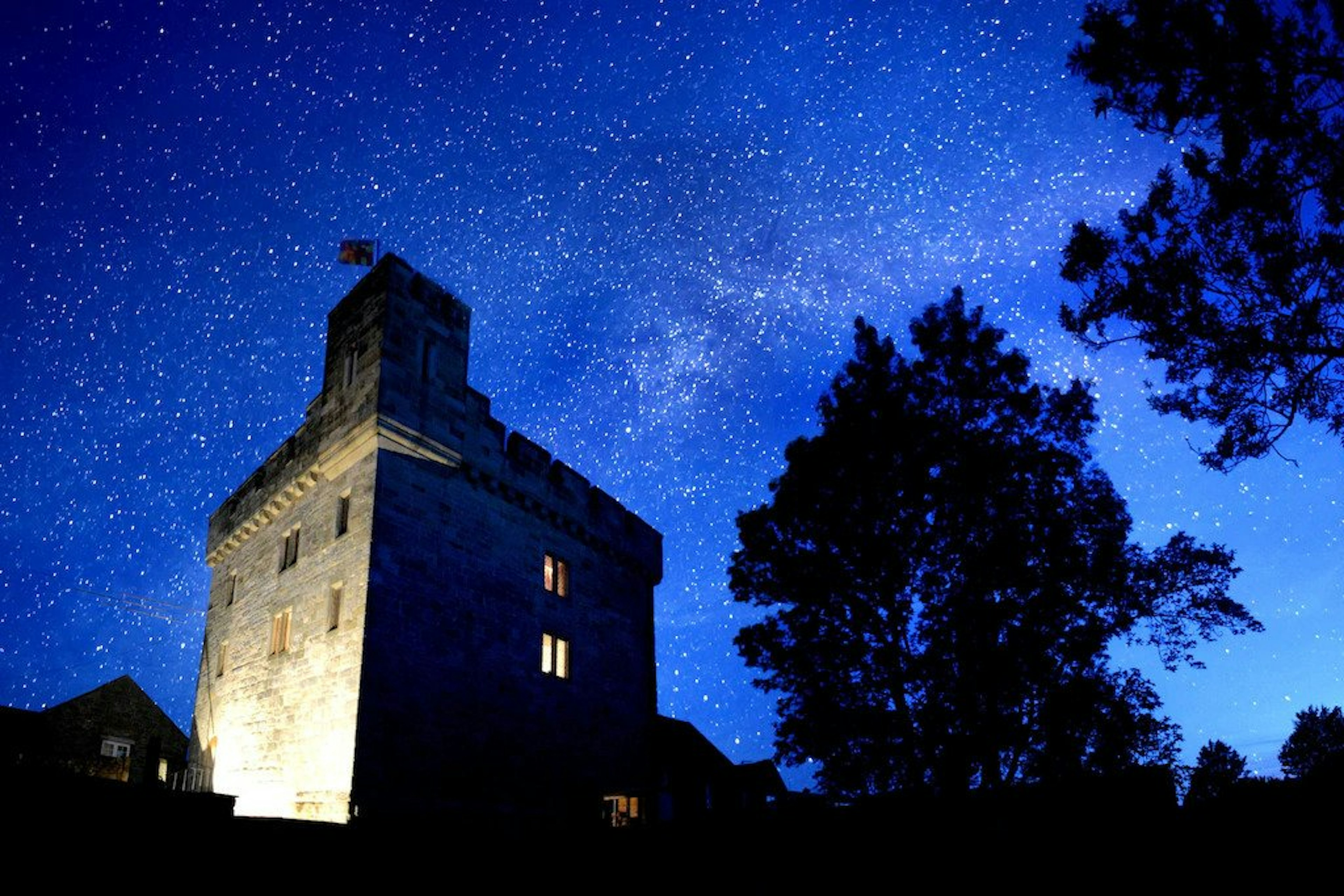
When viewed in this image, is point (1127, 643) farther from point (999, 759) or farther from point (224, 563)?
point (224, 563)

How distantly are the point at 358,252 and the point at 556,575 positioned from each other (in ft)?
33.9

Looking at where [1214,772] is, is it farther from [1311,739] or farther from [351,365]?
[1311,739]

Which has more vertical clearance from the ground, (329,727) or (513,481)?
(513,481)

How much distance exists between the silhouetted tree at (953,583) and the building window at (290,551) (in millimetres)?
11481

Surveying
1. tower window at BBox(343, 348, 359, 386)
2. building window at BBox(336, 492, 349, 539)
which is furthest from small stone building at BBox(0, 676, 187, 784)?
tower window at BBox(343, 348, 359, 386)

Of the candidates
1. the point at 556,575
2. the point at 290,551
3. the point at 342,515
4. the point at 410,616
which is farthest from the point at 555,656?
the point at 290,551

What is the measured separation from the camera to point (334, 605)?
57.9 feet

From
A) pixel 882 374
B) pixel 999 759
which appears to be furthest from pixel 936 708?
pixel 882 374

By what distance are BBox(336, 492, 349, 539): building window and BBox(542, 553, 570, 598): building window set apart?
542 cm

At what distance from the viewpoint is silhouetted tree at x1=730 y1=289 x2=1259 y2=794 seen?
1652cm

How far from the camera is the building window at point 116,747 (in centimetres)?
3788

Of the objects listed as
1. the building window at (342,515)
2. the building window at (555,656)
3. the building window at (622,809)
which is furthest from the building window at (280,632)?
the building window at (622,809)

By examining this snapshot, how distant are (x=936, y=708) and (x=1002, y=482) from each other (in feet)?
17.3

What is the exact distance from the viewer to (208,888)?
6449mm
